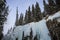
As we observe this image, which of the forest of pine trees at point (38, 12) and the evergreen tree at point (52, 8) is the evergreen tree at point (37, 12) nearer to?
the forest of pine trees at point (38, 12)

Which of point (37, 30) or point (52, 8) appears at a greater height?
point (52, 8)

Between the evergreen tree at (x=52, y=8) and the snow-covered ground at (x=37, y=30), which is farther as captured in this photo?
the evergreen tree at (x=52, y=8)

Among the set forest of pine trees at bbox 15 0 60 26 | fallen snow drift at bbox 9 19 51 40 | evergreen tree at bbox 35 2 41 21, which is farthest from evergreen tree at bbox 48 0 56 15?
evergreen tree at bbox 35 2 41 21

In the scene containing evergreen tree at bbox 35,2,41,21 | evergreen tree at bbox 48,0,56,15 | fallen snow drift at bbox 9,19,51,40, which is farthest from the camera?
evergreen tree at bbox 35,2,41,21

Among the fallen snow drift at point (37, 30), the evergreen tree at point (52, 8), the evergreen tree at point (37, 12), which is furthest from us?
the evergreen tree at point (37, 12)

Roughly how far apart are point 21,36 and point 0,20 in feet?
7.80

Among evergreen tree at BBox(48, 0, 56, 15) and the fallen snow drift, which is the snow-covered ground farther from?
evergreen tree at BBox(48, 0, 56, 15)

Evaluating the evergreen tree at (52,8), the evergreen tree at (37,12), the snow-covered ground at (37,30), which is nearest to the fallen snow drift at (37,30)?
the snow-covered ground at (37,30)

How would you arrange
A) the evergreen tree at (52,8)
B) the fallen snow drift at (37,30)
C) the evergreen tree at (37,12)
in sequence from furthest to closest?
the evergreen tree at (37,12) → the evergreen tree at (52,8) → the fallen snow drift at (37,30)

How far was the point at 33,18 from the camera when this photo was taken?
13.0m

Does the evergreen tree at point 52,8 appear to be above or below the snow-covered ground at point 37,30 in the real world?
above

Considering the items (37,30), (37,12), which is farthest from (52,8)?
(37,12)

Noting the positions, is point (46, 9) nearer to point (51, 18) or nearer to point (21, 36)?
point (51, 18)

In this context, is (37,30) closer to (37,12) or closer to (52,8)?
(52,8)
